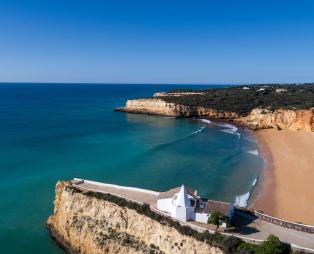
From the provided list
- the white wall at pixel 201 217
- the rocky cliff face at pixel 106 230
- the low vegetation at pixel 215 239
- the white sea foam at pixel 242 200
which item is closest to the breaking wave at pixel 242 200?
the white sea foam at pixel 242 200

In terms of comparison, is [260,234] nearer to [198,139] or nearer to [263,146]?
[263,146]

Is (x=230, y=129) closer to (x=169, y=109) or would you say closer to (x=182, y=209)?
(x=169, y=109)

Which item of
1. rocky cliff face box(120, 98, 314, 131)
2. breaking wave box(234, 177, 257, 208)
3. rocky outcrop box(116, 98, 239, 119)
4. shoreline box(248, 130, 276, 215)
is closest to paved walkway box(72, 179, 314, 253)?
shoreline box(248, 130, 276, 215)

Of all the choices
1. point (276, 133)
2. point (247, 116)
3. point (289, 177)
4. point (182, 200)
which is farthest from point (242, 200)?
point (247, 116)

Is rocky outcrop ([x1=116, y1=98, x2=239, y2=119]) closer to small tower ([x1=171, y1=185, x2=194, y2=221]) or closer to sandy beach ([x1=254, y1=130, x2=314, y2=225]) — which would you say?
sandy beach ([x1=254, y1=130, x2=314, y2=225])

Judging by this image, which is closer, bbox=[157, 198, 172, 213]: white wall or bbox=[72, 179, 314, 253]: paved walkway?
bbox=[72, 179, 314, 253]: paved walkway

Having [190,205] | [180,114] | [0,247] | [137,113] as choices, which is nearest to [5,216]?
[0,247]

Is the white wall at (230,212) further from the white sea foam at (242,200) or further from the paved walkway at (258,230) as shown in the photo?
the white sea foam at (242,200)
